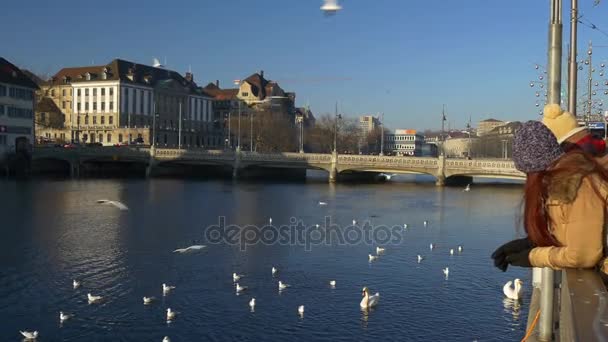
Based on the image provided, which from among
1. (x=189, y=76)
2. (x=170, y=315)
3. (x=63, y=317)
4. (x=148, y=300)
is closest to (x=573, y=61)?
(x=170, y=315)

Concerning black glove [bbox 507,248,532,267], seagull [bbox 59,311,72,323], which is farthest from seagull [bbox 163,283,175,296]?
black glove [bbox 507,248,532,267]

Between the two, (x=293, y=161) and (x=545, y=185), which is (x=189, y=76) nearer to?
(x=293, y=161)

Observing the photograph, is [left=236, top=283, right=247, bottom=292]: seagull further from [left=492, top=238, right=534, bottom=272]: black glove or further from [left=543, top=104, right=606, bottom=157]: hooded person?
[left=543, top=104, right=606, bottom=157]: hooded person

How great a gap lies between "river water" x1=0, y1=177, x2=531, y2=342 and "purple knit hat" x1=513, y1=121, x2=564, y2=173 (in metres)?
12.8

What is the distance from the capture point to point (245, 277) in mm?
21812

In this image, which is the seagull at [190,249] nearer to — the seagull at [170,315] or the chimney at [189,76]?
the seagull at [170,315]

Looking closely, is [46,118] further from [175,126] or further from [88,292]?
[88,292]

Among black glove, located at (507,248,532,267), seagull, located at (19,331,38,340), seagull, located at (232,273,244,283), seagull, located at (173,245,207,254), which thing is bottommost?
seagull, located at (19,331,38,340)

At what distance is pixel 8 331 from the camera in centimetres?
1582

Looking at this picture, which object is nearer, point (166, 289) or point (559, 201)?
point (559, 201)

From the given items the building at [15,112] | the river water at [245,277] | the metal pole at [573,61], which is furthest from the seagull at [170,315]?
the building at [15,112]

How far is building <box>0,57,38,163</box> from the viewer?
73.9 metres

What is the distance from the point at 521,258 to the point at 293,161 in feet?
225

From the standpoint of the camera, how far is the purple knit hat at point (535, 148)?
3.43m
